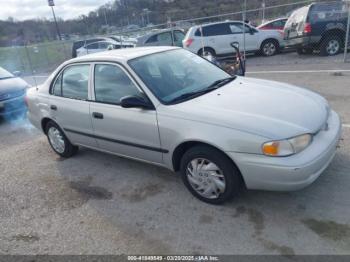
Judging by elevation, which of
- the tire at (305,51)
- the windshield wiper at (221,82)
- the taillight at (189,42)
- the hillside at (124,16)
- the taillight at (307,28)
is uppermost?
the hillside at (124,16)

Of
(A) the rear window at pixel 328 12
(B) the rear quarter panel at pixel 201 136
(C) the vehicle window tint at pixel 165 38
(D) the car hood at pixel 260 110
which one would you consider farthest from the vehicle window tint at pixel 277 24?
(B) the rear quarter panel at pixel 201 136

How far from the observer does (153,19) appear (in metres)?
32.0

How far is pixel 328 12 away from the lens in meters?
11.0

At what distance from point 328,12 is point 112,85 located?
9.98 metres

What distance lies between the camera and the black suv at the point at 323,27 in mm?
10992

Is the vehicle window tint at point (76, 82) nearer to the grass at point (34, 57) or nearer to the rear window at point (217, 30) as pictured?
the rear window at point (217, 30)

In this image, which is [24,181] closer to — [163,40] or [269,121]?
[269,121]

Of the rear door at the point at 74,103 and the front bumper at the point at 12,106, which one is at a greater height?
the rear door at the point at 74,103

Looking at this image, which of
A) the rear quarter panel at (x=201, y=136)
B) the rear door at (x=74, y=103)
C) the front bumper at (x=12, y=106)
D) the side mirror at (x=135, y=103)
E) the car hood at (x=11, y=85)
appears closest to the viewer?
the rear quarter panel at (x=201, y=136)

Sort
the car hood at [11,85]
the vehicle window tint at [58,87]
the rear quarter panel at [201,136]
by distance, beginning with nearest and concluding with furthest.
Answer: the rear quarter panel at [201,136] → the vehicle window tint at [58,87] → the car hood at [11,85]

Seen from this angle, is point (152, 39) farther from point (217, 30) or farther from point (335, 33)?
point (335, 33)

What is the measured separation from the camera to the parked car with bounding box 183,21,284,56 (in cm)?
1298

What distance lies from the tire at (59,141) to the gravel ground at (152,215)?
→ 0.38 m

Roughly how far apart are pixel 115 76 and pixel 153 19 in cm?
2999
